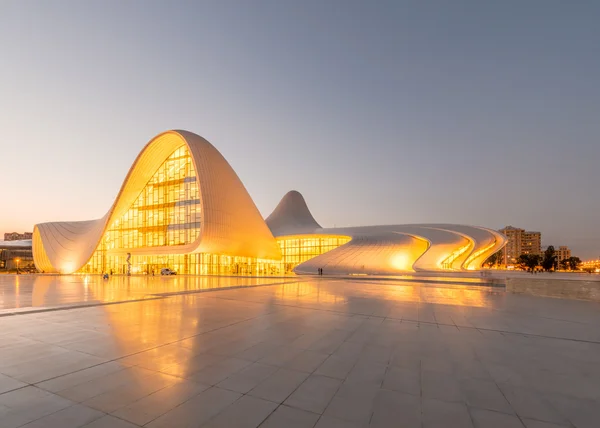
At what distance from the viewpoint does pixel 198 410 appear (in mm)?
3605

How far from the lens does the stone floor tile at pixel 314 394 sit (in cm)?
373

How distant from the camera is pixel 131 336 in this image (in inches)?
271

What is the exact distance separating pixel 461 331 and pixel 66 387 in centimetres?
794

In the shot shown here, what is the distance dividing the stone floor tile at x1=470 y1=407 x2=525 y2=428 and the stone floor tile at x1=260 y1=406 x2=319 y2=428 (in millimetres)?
1775

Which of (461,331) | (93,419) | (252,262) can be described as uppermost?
(93,419)

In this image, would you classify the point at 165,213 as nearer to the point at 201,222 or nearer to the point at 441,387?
the point at 201,222

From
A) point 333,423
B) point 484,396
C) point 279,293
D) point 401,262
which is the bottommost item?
point 401,262

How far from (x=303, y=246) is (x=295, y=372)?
2096 inches

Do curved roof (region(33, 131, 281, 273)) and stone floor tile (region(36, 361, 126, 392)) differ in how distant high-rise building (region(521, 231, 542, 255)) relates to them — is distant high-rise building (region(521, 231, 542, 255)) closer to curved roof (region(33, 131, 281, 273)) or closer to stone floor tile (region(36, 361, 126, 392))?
curved roof (region(33, 131, 281, 273))

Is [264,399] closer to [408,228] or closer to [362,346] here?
[362,346]

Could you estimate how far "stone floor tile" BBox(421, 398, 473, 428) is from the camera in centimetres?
336

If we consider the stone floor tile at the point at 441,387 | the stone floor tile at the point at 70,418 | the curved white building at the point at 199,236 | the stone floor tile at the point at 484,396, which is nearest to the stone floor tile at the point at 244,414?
the stone floor tile at the point at 70,418

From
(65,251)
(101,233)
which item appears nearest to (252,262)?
(101,233)

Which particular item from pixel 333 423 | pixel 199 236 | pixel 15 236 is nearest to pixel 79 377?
pixel 333 423
